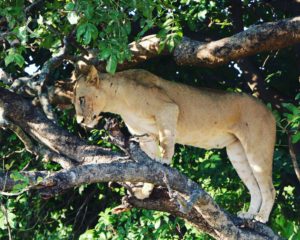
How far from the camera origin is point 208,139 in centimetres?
789

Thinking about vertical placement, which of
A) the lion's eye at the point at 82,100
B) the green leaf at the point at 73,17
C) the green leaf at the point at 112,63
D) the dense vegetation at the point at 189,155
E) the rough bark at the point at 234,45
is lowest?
the dense vegetation at the point at 189,155

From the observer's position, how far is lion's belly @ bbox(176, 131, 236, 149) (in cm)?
783

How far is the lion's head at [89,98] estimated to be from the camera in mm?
7359

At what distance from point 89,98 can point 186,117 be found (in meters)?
0.95

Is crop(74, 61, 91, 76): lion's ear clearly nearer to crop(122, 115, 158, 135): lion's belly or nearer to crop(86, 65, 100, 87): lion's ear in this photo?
crop(86, 65, 100, 87): lion's ear

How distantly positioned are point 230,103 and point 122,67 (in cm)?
114

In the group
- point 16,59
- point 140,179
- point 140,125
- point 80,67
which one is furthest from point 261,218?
point 16,59

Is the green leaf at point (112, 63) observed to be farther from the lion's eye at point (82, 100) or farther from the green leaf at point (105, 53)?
the lion's eye at point (82, 100)

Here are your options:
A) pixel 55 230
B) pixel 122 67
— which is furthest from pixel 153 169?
pixel 55 230

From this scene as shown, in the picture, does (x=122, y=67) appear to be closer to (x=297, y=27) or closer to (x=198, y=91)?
(x=198, y=91)

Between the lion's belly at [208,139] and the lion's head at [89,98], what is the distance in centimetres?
85

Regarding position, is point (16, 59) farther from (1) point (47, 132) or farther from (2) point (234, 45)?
(2) point (234, 45)

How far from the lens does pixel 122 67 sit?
8.23 meters

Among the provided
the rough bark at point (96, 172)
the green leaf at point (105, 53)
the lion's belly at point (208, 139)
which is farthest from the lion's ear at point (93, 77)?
the green leaf at point (105, 53)
